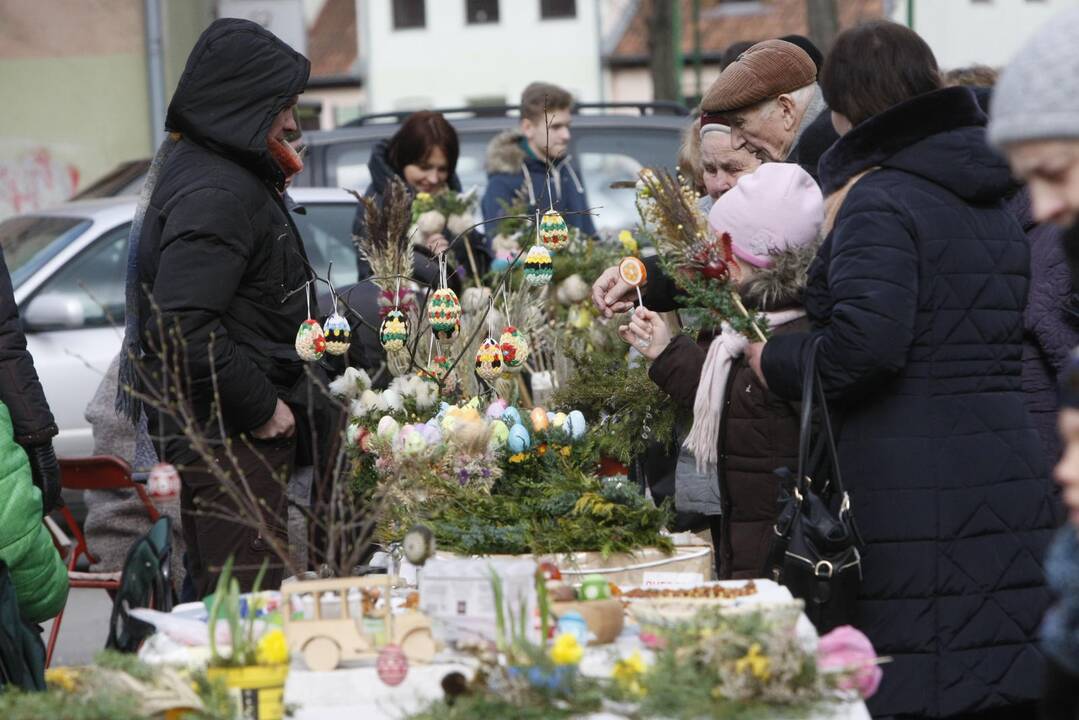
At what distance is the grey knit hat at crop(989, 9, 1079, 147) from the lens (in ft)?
6.36

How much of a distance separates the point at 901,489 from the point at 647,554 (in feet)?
1.77

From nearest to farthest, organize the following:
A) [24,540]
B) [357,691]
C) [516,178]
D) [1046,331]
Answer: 1. [357,691]
2. [24,540]
3. [1046,331]
4. [516,178]

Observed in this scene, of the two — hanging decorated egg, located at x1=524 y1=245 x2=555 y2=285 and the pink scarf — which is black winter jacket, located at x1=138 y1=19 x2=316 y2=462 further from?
the pink scarf

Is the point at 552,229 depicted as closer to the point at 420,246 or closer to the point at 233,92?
the point at 233,92

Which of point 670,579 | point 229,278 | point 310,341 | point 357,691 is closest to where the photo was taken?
point 357,691

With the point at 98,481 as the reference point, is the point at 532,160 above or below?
above

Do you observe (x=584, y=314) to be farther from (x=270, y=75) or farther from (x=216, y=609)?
(x=216, y=609)

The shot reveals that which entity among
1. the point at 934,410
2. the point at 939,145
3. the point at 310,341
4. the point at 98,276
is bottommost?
the point at 98,276

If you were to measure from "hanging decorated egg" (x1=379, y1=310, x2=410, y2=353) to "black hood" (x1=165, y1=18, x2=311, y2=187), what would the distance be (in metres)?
0.51

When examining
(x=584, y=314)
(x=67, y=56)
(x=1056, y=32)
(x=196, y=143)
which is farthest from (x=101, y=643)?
(x=67, y=56)

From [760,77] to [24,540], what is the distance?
211 cm

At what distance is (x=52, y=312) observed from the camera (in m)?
7.02

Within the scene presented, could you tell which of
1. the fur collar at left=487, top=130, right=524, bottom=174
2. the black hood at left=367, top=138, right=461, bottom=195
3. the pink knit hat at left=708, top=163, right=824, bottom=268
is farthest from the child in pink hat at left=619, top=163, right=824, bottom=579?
the fur collar at left=487, top=130, right=524, bottom=174

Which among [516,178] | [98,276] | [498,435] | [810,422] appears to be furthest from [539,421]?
[98,276]
